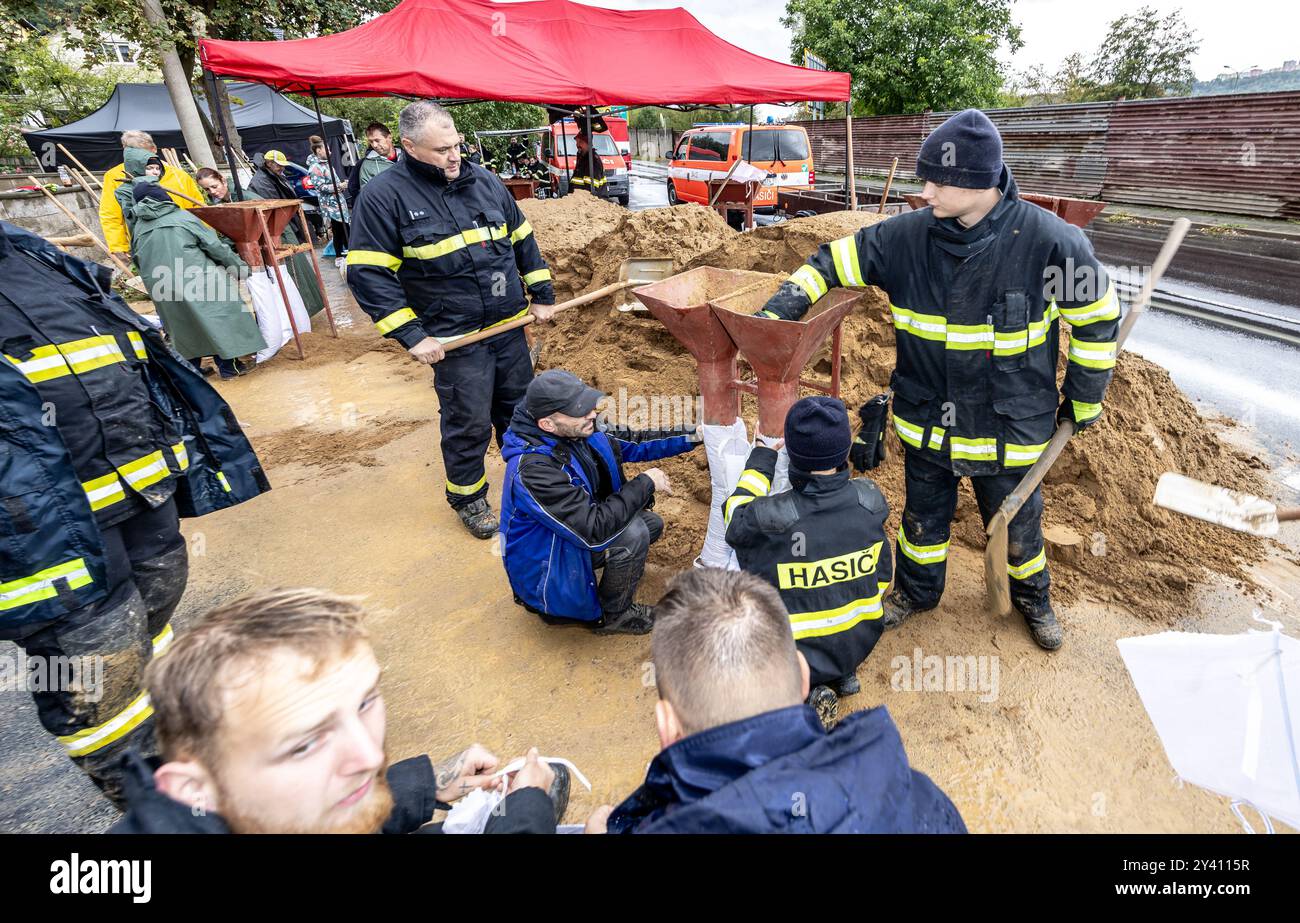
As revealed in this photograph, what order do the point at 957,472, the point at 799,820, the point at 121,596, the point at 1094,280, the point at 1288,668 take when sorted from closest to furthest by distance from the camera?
the point at 799,820
the point at 1288,668
the point at 121,596
the point at 1094,280
the point at 957,472

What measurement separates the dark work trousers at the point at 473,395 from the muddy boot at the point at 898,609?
2318mm

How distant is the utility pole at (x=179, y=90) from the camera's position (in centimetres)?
1084

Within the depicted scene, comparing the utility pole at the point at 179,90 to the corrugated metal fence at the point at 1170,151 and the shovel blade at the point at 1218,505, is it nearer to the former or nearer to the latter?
the shovel blade at the point at 1218,505

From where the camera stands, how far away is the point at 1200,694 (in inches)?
62.7

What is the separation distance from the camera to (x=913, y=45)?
19.6 meters

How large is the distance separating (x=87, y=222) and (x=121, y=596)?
13.3m

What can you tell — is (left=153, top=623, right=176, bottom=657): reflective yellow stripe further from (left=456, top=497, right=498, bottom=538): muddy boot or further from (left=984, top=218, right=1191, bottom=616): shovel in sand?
(left=984, top=218, right=1191, bottom=616): shovel in sand

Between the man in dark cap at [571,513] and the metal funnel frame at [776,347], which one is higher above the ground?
the metal funnel frame at [776,347]

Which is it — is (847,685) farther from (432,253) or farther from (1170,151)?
(1170,151)

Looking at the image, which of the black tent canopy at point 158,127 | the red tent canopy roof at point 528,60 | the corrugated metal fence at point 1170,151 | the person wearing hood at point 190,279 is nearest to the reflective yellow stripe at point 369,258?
the person wearing hood at point 190,279

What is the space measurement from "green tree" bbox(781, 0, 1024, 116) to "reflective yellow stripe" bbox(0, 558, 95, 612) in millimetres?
22913

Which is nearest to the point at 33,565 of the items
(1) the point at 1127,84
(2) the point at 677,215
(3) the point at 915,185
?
(2) the point at 677,215

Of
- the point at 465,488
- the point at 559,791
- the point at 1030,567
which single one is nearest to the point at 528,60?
the point at 465,488
